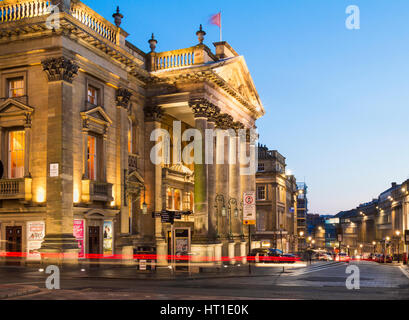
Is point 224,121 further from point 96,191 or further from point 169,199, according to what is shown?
point 96,191

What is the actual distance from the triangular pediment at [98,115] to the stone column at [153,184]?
7410mm

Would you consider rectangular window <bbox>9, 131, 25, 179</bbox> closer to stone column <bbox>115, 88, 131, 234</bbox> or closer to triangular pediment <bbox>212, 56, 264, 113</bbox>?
stone column <bbox>115, 88, 131, 234</bbox>

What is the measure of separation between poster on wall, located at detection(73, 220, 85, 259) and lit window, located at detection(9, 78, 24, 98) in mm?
8558

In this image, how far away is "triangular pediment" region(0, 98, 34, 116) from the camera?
104 ft

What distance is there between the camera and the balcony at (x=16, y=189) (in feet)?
101

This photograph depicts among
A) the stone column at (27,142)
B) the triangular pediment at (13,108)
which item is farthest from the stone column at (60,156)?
the triangular pediment at (13,108)

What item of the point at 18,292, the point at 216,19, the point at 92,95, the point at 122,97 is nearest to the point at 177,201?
the point at 122,97

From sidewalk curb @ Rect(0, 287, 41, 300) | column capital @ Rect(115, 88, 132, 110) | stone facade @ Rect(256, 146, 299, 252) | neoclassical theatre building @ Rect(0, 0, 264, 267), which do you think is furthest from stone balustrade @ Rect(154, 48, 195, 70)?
stone facade @ Rect(256, 146, 299, 252)

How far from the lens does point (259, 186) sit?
99.5m

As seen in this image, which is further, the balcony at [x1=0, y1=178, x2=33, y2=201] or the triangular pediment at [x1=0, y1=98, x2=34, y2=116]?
the triangular pediment at [x1=0, y1=98, x2=34, y2=116]

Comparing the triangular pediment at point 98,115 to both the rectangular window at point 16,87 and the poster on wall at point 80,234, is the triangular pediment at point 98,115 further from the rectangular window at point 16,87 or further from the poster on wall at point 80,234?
the poster on wall at point 80,234

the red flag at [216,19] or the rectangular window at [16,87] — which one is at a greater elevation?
the red flag at [216,19]
